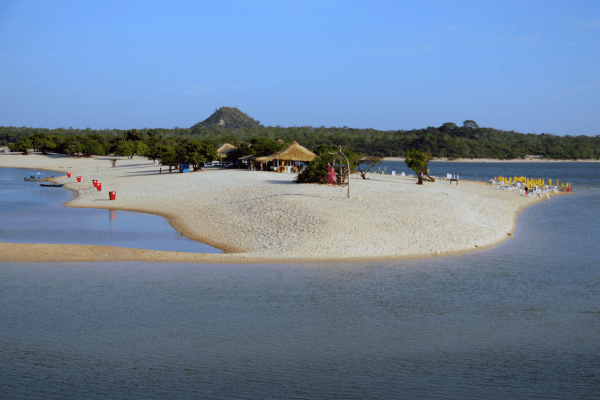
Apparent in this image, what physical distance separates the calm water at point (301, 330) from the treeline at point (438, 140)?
13765cm

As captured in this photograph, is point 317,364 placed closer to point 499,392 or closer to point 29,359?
point 499,392

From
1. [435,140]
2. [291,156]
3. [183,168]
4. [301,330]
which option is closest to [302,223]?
[301,330]

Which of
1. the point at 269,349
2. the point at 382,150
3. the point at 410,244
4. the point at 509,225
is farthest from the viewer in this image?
the point at 382,150

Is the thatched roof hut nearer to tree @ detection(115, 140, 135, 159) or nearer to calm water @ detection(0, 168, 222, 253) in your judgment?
calm water @ detection(0, 168, 222, 253)

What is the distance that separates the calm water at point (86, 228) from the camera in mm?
17781

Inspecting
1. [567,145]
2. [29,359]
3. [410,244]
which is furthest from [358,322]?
[567,145]

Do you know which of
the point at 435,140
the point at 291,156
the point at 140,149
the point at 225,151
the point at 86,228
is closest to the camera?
the point at 86,228

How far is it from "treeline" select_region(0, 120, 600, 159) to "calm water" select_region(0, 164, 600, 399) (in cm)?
13765

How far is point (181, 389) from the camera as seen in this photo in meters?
6.95

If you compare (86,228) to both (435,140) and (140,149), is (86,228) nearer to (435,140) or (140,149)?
(140,149)

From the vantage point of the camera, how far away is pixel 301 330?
30.6 ft

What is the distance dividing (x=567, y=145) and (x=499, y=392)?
642 ft

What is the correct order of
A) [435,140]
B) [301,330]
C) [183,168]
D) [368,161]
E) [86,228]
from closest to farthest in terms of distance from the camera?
[301,330] < [86,228] < [368,161] < [183,168] < [435,140]

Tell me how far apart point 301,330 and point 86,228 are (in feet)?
49.2
